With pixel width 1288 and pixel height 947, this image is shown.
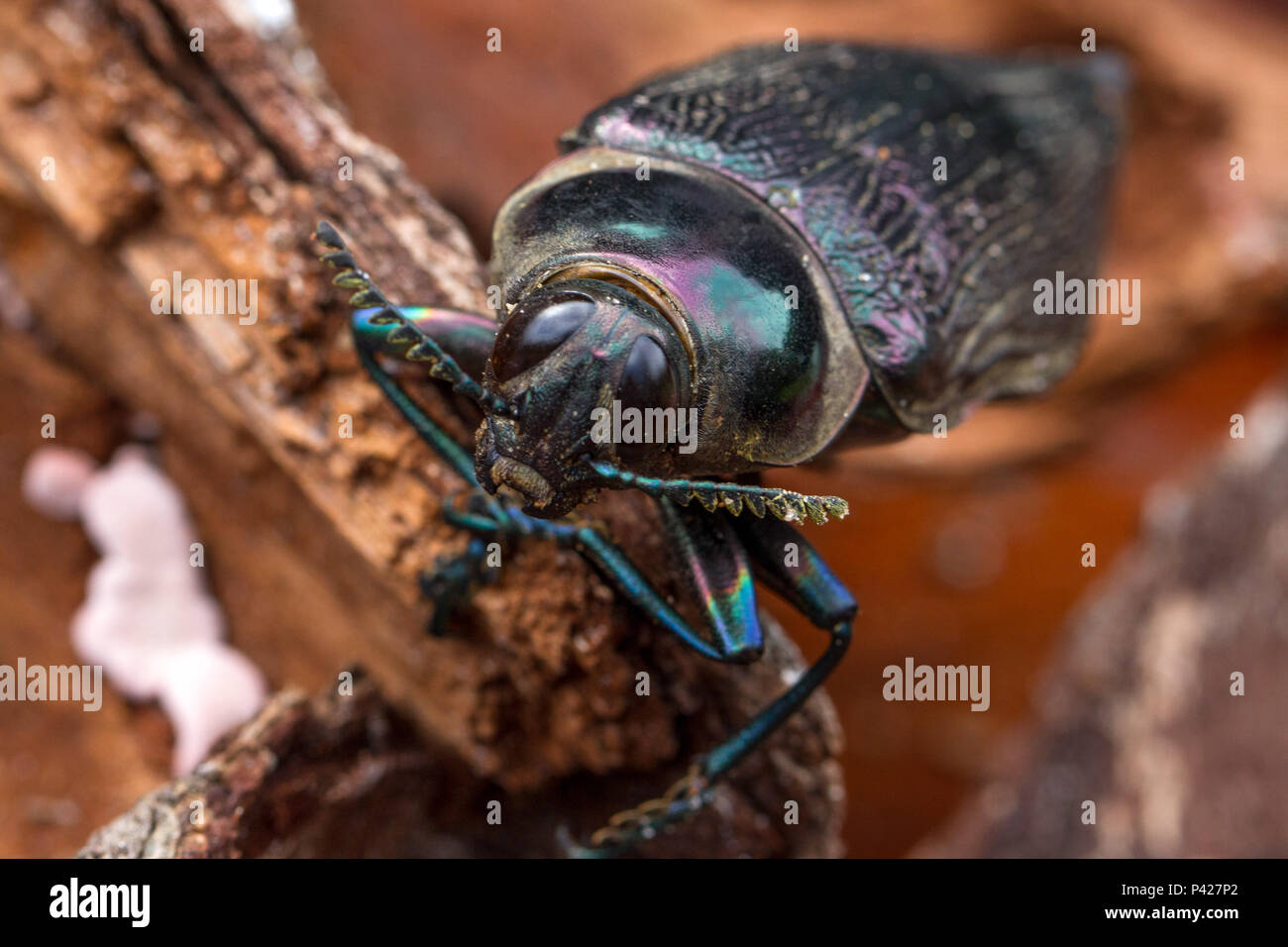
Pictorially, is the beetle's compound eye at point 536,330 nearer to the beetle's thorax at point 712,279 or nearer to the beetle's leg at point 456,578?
the beetle's thorax at point 712,279

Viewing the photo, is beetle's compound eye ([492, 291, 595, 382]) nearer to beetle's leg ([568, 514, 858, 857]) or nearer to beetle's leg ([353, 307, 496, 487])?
beetle's leg ([353, 307, 496, 487])

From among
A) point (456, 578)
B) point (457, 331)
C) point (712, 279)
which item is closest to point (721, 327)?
point (712, 279)

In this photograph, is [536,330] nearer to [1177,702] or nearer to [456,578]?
[456,578]

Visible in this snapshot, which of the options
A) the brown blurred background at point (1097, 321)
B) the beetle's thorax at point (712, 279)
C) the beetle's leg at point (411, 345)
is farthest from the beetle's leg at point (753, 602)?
the brown blurred background at point (1097, 321)

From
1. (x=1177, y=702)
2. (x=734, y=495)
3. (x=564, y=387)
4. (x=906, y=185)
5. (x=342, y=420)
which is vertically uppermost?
(x=906, y=185)

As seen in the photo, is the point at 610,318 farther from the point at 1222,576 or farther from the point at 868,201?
the point at 1222,576

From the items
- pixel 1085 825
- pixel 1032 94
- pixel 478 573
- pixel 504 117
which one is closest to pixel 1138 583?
pixel 1085 825
